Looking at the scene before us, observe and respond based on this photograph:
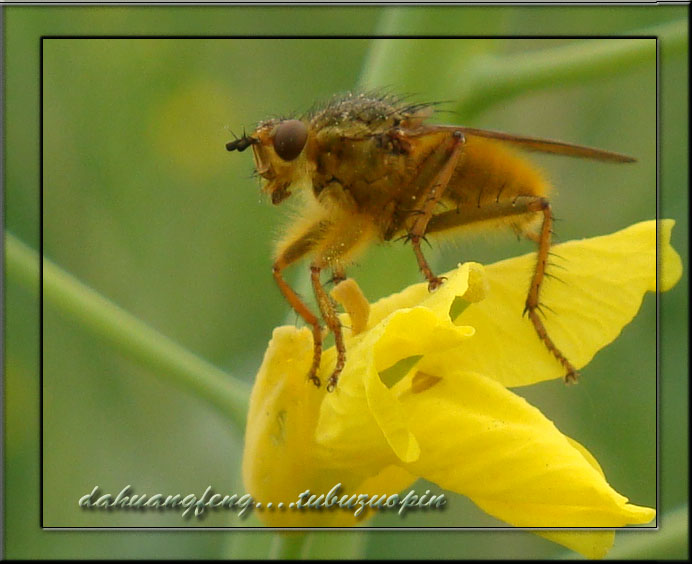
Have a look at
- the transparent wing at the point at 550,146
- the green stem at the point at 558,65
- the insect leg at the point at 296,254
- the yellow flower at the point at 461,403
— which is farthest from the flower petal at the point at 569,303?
the green stem at the point at 558,65

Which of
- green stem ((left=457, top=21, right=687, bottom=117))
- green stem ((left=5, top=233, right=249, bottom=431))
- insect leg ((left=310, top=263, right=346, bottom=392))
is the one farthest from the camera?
green stem ((left=457, top=21, right=687, bottom=117))

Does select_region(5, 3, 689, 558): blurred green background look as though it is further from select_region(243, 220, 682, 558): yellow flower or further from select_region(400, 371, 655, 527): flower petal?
select_region(400, 371, 655, 527): flower petal

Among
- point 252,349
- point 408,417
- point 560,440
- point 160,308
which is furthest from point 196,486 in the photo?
point 560,440

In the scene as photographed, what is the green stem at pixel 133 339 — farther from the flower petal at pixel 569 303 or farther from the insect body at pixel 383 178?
the flower petal at pixel 569 303

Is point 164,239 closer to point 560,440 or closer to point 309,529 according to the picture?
point 309,529

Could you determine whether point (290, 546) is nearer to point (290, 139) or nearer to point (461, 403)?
point (461, 403)

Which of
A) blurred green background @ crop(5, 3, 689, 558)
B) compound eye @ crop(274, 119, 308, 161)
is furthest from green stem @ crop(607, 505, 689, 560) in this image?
compound eye @ crop(274, 119, 308, 161)
